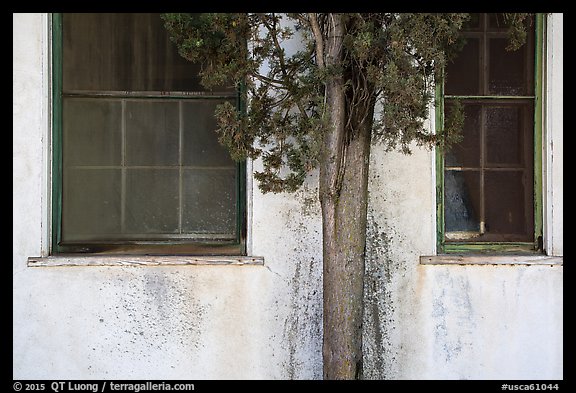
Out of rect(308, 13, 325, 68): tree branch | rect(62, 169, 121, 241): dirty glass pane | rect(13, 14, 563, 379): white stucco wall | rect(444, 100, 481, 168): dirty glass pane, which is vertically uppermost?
rect(308, 13, 325, 68): tree branch

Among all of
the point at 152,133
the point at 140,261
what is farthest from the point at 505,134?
the point at 140,261

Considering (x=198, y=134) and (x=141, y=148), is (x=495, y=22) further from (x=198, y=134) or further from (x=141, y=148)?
(x=141, y=148)

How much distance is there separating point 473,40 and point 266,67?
159cm

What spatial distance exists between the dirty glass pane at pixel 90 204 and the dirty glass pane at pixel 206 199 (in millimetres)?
514

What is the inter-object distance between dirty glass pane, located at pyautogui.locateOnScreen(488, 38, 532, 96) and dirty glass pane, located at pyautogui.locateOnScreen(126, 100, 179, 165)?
2.35 metres

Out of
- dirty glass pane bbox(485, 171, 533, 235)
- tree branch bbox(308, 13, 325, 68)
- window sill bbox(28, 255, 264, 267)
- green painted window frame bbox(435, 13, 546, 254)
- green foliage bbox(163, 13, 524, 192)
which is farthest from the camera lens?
dirty glass pane bbox(485, 171, 533, 235)

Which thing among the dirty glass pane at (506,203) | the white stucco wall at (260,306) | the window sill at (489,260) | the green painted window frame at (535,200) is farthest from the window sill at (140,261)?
the dirty glass pane at (506,203)

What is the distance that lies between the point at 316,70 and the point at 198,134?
1.35 metres

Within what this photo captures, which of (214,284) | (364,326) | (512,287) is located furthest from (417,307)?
(214,284)

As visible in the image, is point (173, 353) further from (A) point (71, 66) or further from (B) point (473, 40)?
(B) point (473, 40)

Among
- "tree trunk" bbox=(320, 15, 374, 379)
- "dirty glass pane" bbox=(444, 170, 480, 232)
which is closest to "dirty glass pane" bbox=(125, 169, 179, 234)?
Answer: "tree trunk" bbox=(320, 15, 374, 379)

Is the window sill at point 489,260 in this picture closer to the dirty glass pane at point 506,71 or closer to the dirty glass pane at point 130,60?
the dirty glass pane at point 506,71

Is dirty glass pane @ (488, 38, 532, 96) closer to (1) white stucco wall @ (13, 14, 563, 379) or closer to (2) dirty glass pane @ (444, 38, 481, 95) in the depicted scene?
(2) dirty glass pane @ (444, 38, 481, 95)

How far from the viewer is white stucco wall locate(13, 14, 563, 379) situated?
3801 mm
